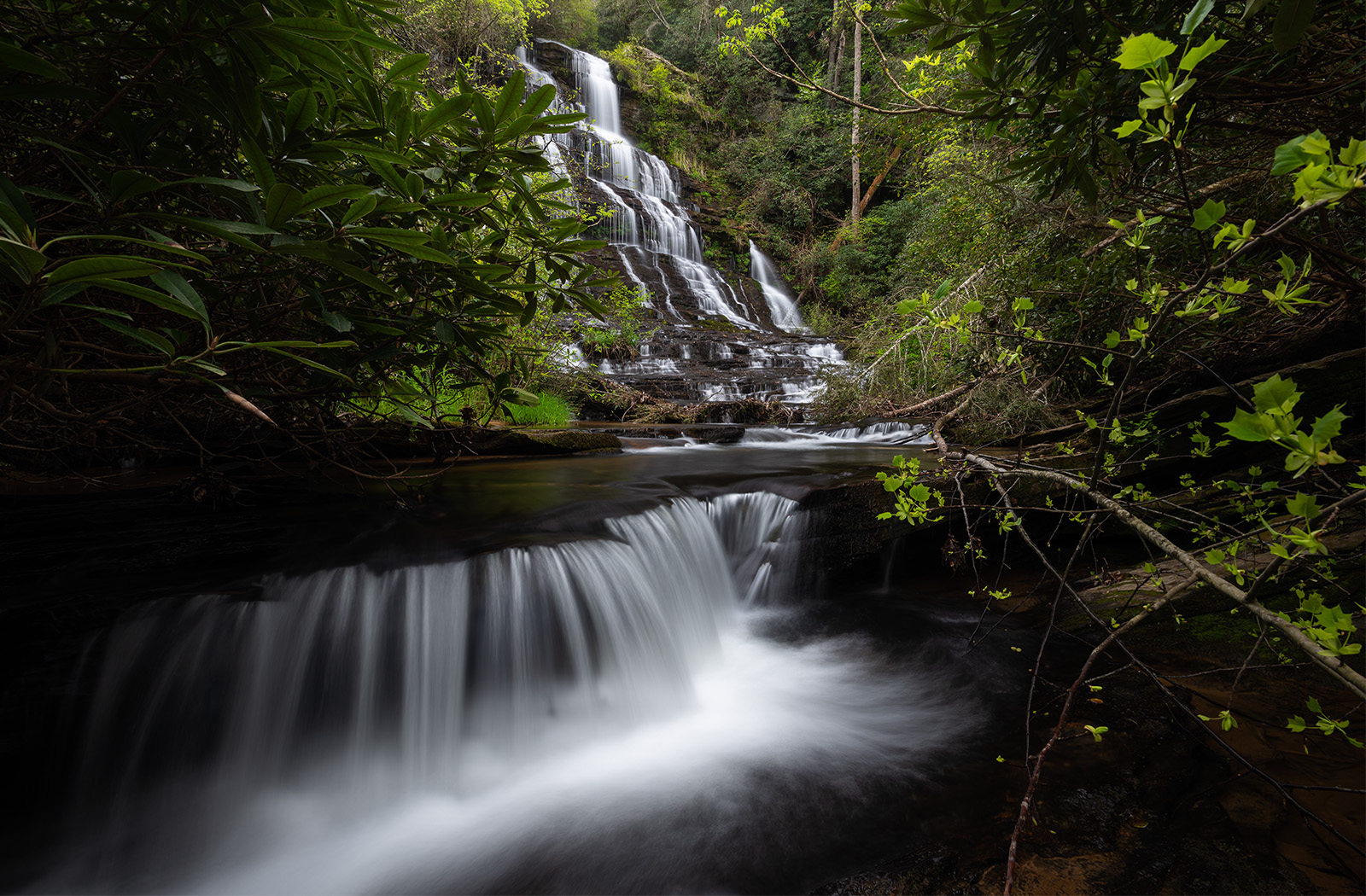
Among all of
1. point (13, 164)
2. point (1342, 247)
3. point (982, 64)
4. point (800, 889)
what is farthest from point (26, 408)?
point (1342, 247)

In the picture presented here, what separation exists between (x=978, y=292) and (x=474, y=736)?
4.84 meters

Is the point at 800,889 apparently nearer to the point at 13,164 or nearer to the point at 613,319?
the point at 13,164

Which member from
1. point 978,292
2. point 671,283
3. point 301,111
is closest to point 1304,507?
point 301,111

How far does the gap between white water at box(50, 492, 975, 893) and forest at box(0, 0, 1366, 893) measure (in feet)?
2.44

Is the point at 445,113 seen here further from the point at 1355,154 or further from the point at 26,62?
the point at 1355,154

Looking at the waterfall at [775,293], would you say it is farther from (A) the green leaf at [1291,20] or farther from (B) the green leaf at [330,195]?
(B) the green leaf at [330,195]

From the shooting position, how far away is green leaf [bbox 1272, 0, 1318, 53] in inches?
41.9

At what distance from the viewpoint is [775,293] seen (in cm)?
1752

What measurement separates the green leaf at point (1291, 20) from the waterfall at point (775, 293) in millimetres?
14903

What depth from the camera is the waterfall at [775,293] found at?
1658cm

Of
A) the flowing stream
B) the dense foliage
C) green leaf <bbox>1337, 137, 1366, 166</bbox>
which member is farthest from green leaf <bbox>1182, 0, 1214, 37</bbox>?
the flowing stream

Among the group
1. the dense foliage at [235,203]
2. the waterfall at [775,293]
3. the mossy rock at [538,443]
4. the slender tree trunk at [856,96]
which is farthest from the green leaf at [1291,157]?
the slender tree trunk at [856,96]

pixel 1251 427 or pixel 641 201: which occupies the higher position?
pixel 641 201

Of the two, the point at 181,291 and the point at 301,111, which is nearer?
the point at 181,291
